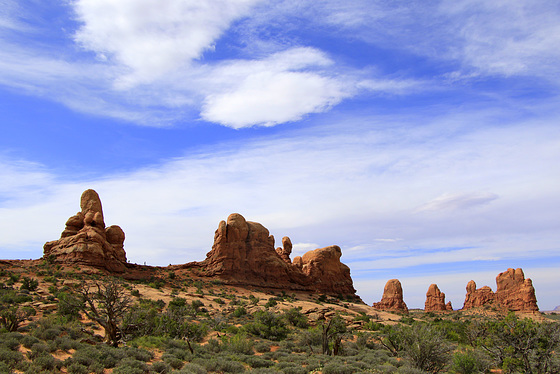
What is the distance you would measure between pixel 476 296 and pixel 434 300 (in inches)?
318

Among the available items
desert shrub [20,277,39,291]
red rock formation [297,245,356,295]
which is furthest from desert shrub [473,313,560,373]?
red rock formation [297,245,356,295]

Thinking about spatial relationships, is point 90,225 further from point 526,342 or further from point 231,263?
point 526,342

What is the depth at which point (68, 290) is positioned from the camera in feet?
104

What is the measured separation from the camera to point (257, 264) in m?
55.4

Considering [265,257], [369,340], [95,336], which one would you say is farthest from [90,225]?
[369,340]

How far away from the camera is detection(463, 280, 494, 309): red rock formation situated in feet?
238

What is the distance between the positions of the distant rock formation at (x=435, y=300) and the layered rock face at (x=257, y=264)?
2479 cm

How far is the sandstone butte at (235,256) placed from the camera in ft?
139

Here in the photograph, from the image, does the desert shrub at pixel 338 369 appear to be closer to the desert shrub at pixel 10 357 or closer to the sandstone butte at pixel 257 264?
the desert shrub at pixel 10 357

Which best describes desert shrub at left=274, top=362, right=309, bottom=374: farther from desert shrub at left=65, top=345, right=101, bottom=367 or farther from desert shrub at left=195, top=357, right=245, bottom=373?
desert shrub at left=65, top=345, right=101, bottom=367

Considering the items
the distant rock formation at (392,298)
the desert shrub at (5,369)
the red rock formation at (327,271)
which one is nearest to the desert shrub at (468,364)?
the desert shrub at (5,369)

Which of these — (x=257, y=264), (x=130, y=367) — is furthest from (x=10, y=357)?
(x=257, y=264)

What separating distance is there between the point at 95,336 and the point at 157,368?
22.7ft

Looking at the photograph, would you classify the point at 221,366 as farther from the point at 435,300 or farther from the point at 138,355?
the point at 435,300
